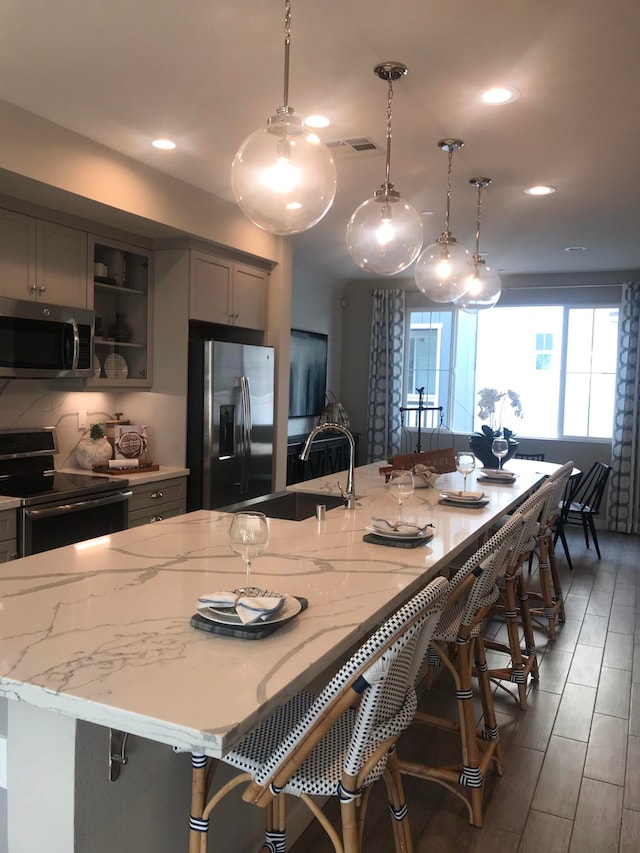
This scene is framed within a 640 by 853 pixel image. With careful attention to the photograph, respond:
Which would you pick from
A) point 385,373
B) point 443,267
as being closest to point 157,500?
point 443,267

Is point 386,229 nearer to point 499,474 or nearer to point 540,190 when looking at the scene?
point 499,474

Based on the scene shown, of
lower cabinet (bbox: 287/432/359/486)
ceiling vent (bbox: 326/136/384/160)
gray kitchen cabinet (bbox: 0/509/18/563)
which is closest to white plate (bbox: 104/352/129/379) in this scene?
gray kitchen cabinet (bbox: 0/509/18/563)

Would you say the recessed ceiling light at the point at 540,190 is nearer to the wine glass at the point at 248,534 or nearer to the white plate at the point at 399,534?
the white plate at the point at 399,534

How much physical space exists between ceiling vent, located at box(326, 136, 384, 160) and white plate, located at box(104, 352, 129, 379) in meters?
1.91

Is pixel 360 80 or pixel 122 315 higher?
pixel 360 80

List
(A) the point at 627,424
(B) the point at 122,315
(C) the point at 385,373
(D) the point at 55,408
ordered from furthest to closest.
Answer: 1. (C) the point at 385,373
2. (A) the point at 627,424
3. (B) the point at 122,315
4. (D) the point at 55,408

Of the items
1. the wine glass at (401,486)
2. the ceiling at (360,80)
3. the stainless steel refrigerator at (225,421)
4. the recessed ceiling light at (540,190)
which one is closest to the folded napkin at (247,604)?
the wine glass at (401,486)

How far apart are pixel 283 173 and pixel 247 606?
122 cm

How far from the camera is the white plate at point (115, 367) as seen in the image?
14.6 ft

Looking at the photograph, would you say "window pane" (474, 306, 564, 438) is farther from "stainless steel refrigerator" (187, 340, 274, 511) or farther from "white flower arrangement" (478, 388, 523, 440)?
"stainless steel refrigerator" (187, 340, 274, 511)

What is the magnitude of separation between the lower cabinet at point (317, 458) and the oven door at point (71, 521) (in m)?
2.67

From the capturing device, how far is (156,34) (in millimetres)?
2479

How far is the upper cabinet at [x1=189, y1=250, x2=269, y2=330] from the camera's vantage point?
181 inches

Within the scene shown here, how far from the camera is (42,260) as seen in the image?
12.3 feet
